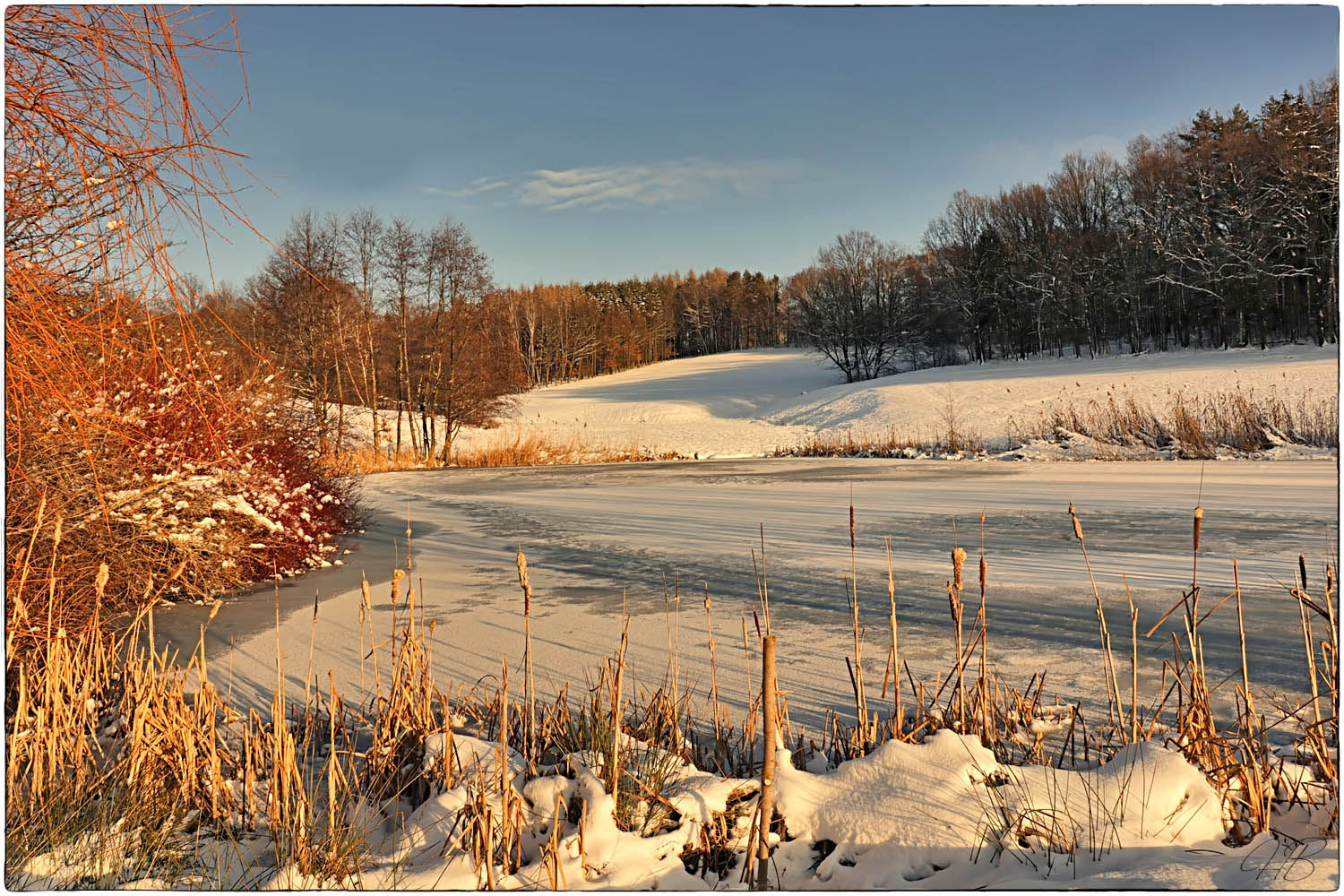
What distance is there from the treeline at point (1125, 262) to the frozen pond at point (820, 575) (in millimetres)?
1518

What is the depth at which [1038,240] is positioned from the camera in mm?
33875

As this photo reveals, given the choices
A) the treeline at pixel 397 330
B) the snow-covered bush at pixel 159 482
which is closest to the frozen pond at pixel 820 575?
the snow-covered bush at pixel 159 482

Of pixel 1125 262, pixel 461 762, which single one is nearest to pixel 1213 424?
pixel 1125 262

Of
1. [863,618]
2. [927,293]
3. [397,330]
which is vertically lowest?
[863,618]

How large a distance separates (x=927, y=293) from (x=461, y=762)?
40.6 meters

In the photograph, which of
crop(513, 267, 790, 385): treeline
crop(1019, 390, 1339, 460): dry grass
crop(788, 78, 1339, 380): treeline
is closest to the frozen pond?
crop(1019, 390, 1339, 460): dry grass

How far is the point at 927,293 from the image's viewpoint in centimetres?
4028

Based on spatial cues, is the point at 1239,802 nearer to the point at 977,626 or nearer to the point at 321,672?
the point at 977,626

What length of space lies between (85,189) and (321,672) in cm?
251

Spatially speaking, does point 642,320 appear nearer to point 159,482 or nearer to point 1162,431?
point 1162,431

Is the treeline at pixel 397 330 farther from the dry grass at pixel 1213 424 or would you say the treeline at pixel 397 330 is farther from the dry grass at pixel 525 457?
the dry grass at pixel 1213 424

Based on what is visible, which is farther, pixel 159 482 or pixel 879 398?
pixel 879 398

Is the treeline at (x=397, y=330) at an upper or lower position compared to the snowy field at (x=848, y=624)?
upper
